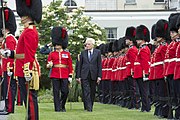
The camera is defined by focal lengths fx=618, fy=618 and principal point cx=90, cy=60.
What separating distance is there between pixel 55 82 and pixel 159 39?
310 centimetres

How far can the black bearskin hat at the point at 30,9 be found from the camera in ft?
30.4

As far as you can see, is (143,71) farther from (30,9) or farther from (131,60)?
(30,9)

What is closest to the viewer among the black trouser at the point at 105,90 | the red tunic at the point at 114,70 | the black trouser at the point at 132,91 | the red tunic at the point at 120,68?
the black trouser at the point at 132,91

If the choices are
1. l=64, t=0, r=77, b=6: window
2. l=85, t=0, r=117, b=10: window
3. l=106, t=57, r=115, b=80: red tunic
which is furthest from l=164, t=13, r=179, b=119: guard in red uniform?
l=64, t=0, r=77, b=6: window

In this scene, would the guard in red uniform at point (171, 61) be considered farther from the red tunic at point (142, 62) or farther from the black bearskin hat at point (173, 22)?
the red tunic at point (142, 62)

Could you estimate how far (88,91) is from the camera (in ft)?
46.8

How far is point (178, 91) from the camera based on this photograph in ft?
34.2

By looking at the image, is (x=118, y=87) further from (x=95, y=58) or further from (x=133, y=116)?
(x=133, y=116)

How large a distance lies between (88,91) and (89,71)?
0.48 meters

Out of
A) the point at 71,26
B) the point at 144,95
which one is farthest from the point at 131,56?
the point at 71,26

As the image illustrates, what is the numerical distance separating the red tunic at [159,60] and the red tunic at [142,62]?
1.71 m

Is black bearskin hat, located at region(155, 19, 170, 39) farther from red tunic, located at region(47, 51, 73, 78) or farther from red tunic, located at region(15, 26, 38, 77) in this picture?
red tunic, located at region(15, 26, 38, 77)

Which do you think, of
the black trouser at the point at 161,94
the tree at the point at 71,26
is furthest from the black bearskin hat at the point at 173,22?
the tree at the point at 71,26

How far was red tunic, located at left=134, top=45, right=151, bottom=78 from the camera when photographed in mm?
13477
